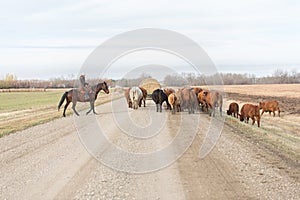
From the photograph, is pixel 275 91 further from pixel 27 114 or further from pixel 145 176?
pixel 145 176

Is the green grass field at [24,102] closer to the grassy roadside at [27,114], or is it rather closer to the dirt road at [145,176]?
the grassy roadside at [27,114]

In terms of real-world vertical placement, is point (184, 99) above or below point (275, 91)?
above

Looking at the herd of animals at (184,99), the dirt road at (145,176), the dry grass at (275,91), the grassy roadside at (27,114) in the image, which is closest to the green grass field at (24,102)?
the grassy roadside at (27,114)

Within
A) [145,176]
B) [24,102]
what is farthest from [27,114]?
[24,102]

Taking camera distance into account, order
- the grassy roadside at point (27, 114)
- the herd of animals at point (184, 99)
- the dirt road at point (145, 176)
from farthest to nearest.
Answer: the herd of animals at point (184, 99), the grassy roadside at point (27, 114), the dirt road at point (145, 176)

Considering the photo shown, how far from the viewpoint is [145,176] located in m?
9.53

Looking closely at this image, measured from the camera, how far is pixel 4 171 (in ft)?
33.4

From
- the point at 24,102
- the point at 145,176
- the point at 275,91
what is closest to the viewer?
the point at 145,176

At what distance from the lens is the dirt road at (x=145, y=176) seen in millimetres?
8031

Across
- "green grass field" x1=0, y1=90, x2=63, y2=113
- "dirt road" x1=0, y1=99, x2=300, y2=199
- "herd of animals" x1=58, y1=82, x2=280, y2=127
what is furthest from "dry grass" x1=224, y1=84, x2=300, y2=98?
"dirt road" x1=0, y1=99, x2=300, y2=199

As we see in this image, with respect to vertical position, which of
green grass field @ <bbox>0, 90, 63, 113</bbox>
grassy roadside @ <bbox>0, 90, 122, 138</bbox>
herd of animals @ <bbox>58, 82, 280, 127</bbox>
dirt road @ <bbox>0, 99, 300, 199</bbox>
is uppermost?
herd of animals @ <bbox>58, 82, 280, 127</bbox>

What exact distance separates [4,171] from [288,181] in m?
6.18

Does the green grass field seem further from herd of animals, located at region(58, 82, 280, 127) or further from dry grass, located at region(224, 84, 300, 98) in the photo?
dry grass, located at region(224, 84, 300, 98)

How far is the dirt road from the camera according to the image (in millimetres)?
8031
